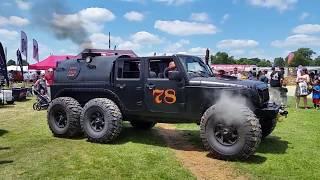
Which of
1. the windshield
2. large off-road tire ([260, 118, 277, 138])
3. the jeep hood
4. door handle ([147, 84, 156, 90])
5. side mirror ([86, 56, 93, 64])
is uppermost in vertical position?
side mirror ([86, 56, 93, 64])

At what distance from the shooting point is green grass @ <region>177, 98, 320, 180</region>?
25.7 feet

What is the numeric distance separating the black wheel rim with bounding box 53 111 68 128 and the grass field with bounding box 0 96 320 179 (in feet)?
1.34

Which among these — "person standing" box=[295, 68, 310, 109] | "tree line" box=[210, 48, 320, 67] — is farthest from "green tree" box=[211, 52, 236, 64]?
"person standing" box=[295, 68, 310, 109]

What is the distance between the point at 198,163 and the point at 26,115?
32.8 ft

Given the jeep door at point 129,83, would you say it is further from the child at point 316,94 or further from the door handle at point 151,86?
Answer: the child at point 316,94

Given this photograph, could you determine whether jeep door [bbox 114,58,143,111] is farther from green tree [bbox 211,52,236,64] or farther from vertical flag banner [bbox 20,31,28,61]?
green tree [bbox 211,52,236,64]

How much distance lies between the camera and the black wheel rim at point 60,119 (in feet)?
37.9

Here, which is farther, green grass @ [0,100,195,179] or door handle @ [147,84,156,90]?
door handle @ [147,84,156,90]

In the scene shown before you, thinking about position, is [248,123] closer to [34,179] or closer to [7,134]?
[34,179]

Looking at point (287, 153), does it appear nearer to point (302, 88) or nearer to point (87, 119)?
point (87, 119)

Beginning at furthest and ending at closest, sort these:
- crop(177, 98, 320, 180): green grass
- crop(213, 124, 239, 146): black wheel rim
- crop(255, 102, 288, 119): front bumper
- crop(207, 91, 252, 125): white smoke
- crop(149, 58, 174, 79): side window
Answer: crop(149, 58, 174, 79): side window < crop(255, 102, 288, 119): front bumper < crop(213, 124, 239, 146): black wheel rim < crop(207, 91, 252, 125): white smoke < crop(177, 98, 320, 180): green grass

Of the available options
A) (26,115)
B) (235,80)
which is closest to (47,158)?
(235,80)

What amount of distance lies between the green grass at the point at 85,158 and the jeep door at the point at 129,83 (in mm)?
983

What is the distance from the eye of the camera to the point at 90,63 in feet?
36.6
